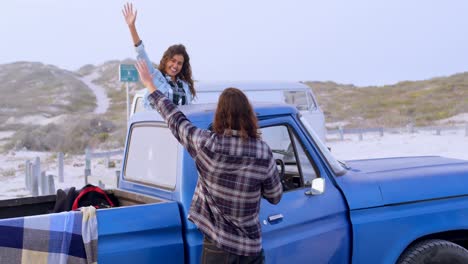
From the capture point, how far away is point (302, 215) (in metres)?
3.42

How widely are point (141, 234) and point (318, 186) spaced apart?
1184mm

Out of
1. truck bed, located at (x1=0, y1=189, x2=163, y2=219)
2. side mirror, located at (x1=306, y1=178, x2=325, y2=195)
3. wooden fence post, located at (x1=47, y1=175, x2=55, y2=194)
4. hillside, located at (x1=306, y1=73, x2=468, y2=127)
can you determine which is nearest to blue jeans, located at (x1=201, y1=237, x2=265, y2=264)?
side mirror, located at (x1=306, y1=178, x2=325, y2=195)

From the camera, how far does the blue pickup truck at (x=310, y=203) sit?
10.0 feet

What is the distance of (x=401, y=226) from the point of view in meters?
3.72

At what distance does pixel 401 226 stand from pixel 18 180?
487 inches

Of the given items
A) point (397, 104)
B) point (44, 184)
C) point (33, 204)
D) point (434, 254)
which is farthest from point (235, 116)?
point (397, 104)

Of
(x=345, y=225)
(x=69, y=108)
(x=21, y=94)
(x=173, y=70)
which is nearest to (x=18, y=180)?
(x=173, y=70)

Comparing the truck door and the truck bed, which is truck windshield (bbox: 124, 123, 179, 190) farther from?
the truck door

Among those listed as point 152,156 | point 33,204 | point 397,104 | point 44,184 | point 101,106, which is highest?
point 152,156

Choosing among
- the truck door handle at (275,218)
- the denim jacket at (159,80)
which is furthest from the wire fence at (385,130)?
the truck door handle at (275,218)

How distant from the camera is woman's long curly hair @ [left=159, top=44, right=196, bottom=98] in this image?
402 centimetres

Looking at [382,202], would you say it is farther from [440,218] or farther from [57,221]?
[57,221]

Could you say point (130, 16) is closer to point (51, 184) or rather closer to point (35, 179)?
point (51, 184)

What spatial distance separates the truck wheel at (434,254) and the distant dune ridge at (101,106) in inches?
805
